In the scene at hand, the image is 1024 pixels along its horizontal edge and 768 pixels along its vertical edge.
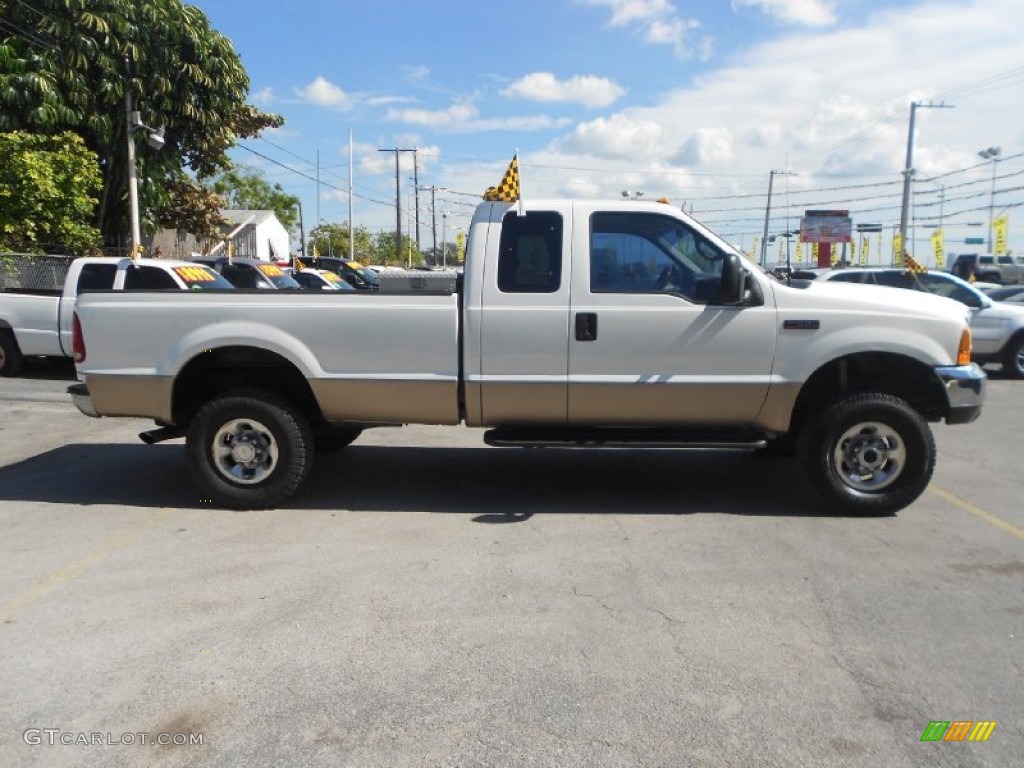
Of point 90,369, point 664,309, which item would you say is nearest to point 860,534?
point 664,309

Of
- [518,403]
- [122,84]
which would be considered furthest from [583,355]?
[122,84]

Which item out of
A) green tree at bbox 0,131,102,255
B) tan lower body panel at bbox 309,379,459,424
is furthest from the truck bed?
green tree at bbox 0,131,102,255

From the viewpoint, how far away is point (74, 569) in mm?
4879

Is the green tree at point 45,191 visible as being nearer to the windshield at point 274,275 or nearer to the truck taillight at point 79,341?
the windshield at point 274,275

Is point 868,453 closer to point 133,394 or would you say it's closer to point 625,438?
point 625,438

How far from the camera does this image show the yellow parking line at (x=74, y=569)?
4.36 metres

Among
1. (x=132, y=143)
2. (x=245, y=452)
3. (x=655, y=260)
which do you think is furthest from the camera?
(x=132, y=143)

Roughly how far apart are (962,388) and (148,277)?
10146 millimetres

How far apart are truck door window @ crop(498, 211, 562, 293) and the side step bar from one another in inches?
39.7

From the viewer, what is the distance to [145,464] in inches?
297

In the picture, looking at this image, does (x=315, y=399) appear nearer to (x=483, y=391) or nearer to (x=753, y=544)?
(x=483, y=391)

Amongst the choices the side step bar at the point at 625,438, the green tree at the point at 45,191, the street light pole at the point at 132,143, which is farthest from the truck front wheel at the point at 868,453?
the street light pole at the point at 132,143

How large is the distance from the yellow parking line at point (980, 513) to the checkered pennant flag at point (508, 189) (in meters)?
4.02

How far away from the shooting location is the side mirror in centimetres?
541
